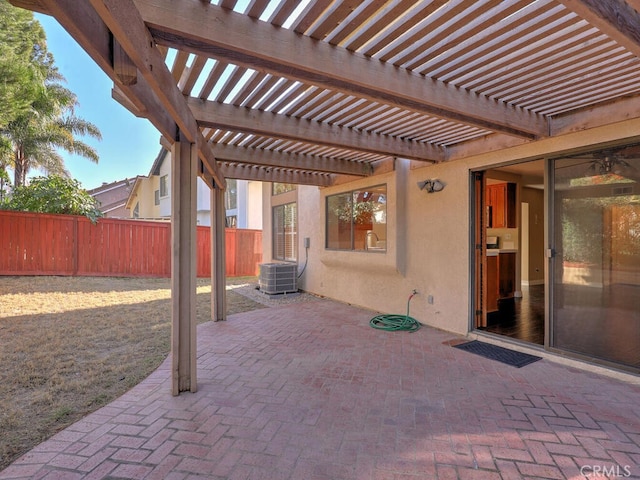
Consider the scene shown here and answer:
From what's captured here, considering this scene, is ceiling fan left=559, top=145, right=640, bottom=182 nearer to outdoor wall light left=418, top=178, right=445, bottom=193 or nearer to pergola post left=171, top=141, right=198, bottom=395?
outdoor wall light left=418, top=178, right=445, bottom=193

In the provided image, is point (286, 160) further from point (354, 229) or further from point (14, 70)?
point (14, 70)

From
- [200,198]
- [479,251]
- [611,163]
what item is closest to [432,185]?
[479,251]

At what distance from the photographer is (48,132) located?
12.9 m

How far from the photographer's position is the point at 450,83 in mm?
2865

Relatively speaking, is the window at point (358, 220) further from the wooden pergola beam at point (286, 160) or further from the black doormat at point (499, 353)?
the black doormat at point (499, 353)

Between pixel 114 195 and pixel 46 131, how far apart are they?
45.2ft

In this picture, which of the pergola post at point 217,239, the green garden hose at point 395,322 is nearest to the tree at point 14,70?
the pergola post at point 217,239

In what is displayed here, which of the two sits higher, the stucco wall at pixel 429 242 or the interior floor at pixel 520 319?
the stucco wall at pixel 429 242

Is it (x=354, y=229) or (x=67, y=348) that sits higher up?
(x=354, y=229)

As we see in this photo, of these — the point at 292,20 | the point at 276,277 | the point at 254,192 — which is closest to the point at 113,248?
the point at 276,277

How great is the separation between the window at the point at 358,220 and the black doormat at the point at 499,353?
6.69 feet

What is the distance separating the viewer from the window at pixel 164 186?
17.9 meters

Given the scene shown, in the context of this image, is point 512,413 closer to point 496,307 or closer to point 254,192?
point 496,307

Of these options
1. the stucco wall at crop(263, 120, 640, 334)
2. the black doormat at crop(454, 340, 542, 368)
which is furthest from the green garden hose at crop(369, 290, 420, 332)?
the black doormat at crop(454, 340, 542, 368)
